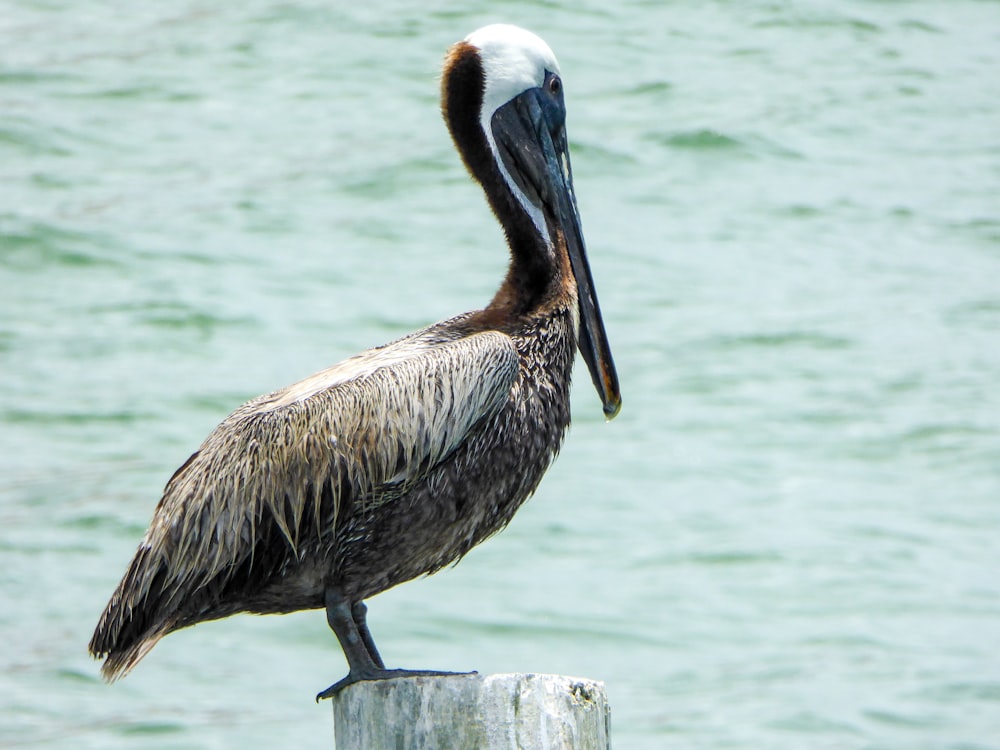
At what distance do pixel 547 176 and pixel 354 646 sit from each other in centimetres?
144

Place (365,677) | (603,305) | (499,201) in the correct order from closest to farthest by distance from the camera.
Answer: (365,677) < (499,201) < (603,305)

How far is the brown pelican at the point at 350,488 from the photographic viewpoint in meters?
4.25

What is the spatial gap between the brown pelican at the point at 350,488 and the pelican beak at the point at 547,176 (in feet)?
0.85

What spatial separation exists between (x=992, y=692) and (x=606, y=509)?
9.90 feet

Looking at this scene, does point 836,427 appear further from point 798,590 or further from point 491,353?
point 491,353

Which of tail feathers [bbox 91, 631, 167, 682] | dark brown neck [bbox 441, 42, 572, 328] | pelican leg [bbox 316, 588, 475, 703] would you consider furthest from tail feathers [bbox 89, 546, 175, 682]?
dark brown neck [bbox 441, 42, 572, 328]

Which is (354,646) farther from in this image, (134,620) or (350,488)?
(134,620)

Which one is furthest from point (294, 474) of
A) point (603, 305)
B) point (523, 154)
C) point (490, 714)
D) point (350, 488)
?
point (603, 305)

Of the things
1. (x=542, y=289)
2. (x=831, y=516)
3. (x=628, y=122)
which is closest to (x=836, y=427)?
(x=831, y=516)

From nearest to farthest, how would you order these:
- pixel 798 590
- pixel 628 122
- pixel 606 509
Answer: pixel 798 590, pixel 606 509, pixel 628 122

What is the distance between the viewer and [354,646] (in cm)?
415

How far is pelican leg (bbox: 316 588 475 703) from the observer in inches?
159

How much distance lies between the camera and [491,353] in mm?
4340

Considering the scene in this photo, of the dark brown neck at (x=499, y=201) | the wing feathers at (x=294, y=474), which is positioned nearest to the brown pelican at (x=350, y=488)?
the wing feathers at (x=294, y=474)
